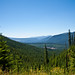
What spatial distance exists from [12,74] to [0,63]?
11421mm

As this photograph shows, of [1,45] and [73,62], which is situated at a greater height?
[1,45]

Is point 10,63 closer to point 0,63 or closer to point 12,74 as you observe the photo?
point 0,63

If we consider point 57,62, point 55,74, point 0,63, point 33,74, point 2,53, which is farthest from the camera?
point 57,62

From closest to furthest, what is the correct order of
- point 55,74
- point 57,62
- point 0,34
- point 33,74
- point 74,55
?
point 55,74 < point 33,74 < point 0,34 < point 74,55 < point 57,62

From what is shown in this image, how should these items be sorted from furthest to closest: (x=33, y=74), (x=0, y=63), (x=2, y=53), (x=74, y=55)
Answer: (x=74, y=55) < (x=2, y=53) < (x=0, y=63) < (x=33, y=74)

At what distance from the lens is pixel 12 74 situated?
5199 millimetres

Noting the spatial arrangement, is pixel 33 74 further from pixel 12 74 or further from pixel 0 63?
pixel 0 63

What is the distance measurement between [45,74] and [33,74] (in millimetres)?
608

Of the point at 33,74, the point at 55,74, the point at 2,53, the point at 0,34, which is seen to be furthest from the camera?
the point at 0,34

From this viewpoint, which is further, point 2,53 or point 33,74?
point 2,53

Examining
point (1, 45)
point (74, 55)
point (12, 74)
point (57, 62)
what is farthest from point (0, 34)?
point (57, 62)

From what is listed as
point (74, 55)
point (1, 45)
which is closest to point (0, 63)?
point (1, 45)

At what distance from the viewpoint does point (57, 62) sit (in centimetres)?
7969

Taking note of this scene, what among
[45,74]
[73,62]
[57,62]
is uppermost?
[45,74]
